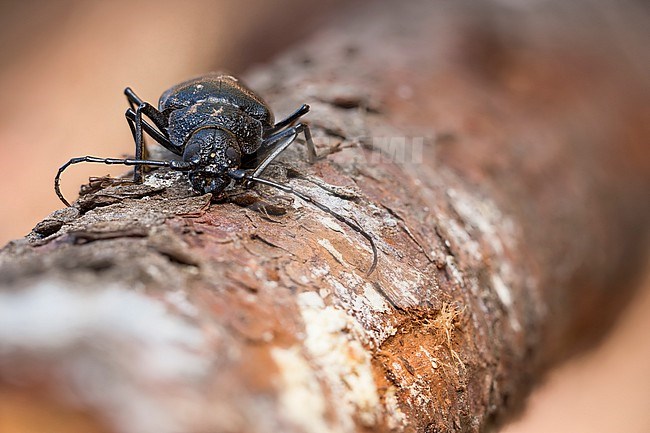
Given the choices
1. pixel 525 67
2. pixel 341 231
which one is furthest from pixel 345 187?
pixel 525 67

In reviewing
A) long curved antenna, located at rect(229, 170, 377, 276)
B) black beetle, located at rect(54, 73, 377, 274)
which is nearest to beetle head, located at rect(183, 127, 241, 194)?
black beetle, located at rect(54, 73, 377, 274)

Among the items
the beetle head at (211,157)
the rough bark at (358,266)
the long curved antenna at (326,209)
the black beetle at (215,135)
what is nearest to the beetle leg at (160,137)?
the black beetle at (215,135)

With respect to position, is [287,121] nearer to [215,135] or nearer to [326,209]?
[215,135]

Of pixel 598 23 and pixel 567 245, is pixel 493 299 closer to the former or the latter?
pixel 567 245

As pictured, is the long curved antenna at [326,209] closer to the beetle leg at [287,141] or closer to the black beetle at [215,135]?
the black beetle at [215,135]

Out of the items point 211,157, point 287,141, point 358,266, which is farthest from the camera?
point 287,141

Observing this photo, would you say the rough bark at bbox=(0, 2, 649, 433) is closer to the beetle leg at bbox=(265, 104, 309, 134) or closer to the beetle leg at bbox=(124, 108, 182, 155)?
the beetle leg at bbox=(265, 104, 309, 134)

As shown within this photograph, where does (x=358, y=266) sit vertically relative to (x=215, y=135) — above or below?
below

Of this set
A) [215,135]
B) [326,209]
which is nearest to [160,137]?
[215,135]
